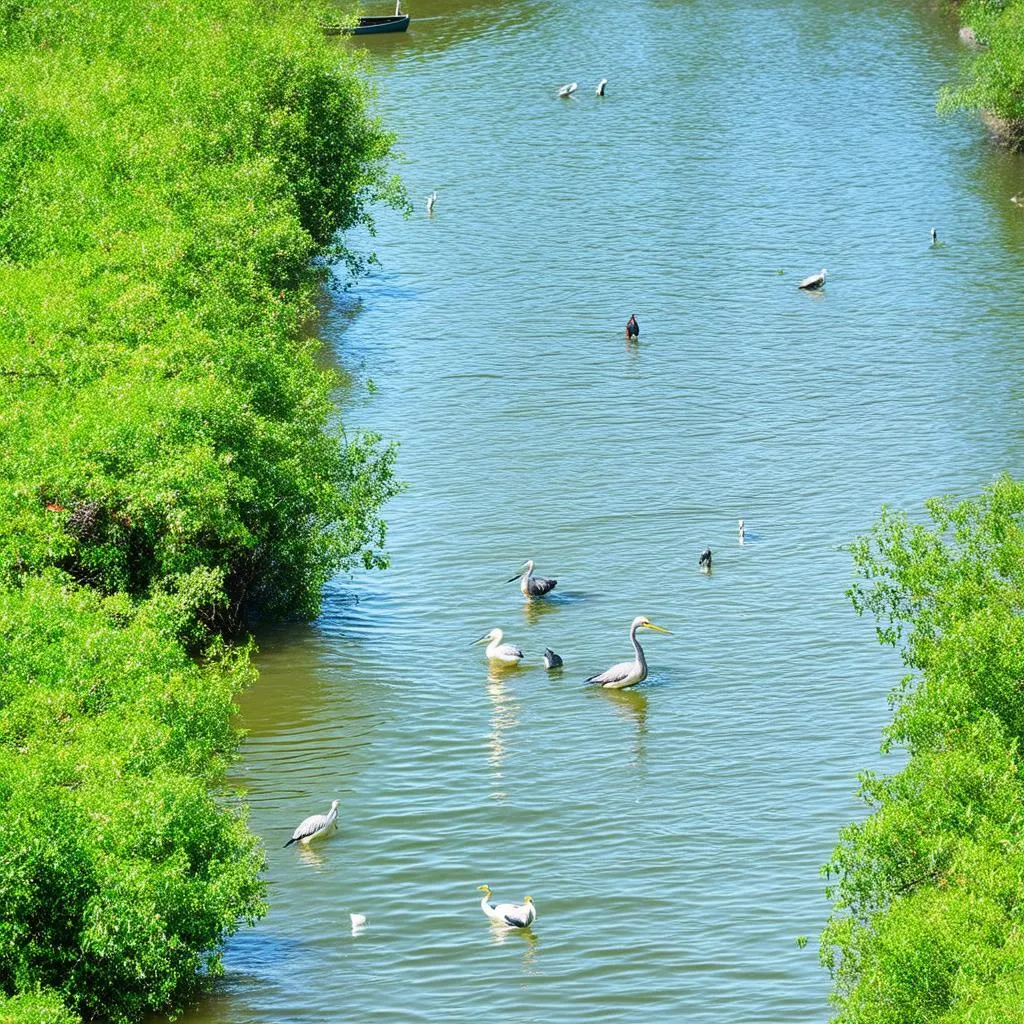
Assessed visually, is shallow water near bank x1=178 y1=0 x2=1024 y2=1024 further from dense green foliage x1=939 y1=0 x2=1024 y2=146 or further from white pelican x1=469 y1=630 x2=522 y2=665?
dense green foliage x1=939 y1=0 x2=1024 y2=146

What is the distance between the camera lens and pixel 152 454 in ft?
107

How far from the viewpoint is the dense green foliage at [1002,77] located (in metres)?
66.5

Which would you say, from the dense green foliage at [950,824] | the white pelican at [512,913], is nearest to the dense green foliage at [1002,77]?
the dense green foliage at [950,824]

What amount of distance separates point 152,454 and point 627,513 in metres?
13.3

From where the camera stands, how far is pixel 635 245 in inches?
2441

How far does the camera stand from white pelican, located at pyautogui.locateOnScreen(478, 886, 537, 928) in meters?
26.6

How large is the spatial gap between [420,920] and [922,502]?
62.8 ft

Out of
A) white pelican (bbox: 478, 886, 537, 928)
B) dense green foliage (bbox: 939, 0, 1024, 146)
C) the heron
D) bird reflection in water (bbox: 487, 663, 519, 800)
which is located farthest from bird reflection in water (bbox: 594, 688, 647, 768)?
dense green foliage (bbox: 939, 0, 1024, 146)

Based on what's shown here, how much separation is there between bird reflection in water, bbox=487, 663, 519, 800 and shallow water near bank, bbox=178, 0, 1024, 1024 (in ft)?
0.27

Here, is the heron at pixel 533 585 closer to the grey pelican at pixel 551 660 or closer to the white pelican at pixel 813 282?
the grey pelican at pixel 551 660

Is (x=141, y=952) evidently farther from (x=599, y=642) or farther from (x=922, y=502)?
(x=922, y=502)

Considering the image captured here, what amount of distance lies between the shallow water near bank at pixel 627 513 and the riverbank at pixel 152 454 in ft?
7.06

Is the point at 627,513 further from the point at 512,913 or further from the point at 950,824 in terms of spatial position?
the point at 950,824

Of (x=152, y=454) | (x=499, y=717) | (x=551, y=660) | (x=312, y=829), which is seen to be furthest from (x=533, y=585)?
(x=312, y=829)
